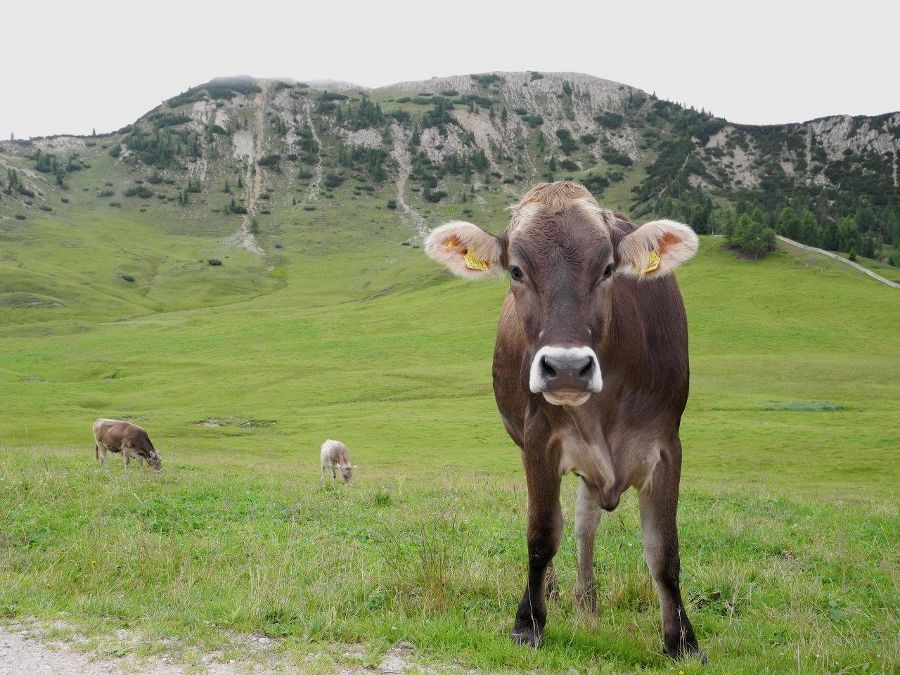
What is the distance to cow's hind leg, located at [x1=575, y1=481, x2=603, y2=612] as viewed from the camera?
Answer: 7234 mm

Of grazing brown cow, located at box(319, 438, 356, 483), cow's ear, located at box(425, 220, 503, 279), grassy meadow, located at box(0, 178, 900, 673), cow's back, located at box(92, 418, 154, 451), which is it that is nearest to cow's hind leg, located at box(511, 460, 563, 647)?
grassy meadow, located at box(0, 178, 900, 673)

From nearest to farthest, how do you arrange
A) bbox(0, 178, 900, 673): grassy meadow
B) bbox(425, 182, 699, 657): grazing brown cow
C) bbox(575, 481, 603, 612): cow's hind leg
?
bbox(425, 182, 699, 657): grazing brown cow → bbox(0, 178, 900, 673): grassy meadow → bbox(575, 481, 603, 612): cow's hind leg

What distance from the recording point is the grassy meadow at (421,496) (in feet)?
21.7

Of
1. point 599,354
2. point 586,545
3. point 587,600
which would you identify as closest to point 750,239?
point 586,545

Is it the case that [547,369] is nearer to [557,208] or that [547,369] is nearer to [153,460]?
[557,208]

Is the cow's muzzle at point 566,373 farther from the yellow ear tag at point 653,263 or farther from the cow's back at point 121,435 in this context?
the cow's back at point 121,435

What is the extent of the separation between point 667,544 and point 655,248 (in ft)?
8.26

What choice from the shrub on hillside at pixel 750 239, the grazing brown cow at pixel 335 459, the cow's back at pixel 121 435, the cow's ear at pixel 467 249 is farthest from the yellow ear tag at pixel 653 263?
the shrub on hillside at pixel 750 239

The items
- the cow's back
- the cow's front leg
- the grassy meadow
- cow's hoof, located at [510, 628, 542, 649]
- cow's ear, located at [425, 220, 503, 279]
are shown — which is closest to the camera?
cow's ear, located at [425, 220, 503, 279]

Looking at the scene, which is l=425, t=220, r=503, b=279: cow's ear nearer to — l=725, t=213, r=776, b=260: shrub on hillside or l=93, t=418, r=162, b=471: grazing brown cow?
l=93, t=418, r=162, b=471: grazing brown cow

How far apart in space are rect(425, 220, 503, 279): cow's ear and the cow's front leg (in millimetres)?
1591

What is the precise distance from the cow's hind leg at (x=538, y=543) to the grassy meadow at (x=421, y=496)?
0.74 ft

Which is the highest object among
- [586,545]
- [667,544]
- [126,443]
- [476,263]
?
[476,263]

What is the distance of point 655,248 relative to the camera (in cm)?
574
